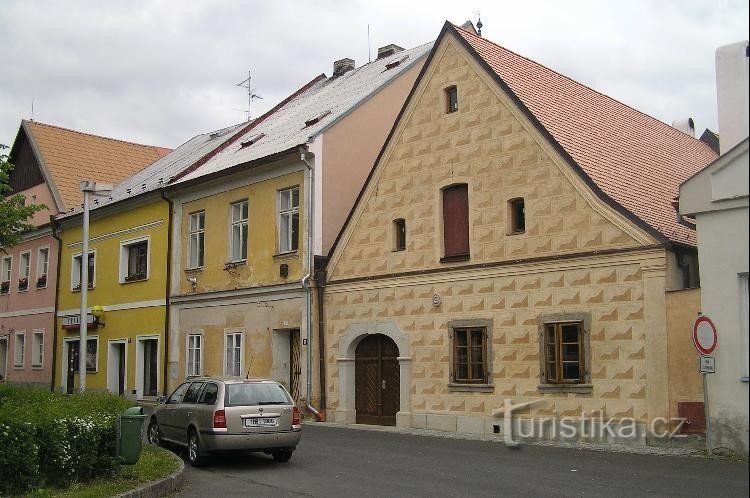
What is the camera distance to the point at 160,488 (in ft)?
37.1

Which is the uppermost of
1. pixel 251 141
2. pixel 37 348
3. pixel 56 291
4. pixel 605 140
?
pixel 251 141

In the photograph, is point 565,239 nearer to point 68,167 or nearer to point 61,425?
point 61,425

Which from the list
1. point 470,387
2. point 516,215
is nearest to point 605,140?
point 516,215

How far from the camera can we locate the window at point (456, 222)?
65.6 ft

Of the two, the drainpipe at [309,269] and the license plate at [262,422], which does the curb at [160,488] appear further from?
the drainpipe at [309,269]

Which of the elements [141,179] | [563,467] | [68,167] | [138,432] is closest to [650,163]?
[563,467]

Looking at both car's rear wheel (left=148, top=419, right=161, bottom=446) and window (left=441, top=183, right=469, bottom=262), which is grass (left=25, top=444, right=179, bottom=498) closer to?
car's rear wheel (left=148, top=419, right=161, bottom=446)

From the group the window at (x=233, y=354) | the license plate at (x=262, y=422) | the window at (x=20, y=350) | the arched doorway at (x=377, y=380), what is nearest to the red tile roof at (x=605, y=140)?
the arched doorway at (x=377, y=380)

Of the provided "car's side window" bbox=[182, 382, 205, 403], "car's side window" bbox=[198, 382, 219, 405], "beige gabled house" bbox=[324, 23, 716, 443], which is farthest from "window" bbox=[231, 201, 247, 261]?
"car's side window" bbox=[198, 382, 219, 405]

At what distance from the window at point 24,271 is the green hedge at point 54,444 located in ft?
93.2

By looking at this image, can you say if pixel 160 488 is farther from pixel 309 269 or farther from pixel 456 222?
pixel 309 269

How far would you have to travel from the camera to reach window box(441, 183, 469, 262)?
65.6 feet

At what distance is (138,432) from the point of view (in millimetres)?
11734

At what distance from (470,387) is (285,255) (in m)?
7.58
